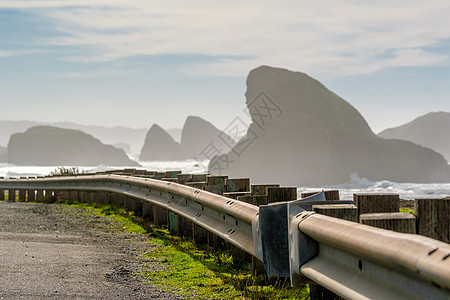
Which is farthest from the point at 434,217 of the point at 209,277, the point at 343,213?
the point at 209,277

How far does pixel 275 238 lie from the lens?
4949 mm

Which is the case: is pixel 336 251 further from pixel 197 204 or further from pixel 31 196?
pixel 31 196

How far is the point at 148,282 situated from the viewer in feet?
20.4

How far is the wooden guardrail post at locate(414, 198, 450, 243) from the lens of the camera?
3.42m

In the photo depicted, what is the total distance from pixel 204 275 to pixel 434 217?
3470 millimetres

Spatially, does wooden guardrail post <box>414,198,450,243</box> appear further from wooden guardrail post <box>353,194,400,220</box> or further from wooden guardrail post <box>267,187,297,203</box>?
wooden guardrail post <box>267,187,297,203</box>

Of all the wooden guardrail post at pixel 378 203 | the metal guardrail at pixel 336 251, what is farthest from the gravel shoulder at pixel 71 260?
the wooden guardrail post at pixel 378 203

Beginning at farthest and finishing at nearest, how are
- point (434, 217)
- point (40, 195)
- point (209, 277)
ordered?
1. point (40, 195)
2. point (209, 277)
3. point (434, 217)

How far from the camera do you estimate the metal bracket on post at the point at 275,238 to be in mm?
4848

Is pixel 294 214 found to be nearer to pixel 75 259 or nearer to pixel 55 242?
pixel 75 259

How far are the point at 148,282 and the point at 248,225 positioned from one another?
3.82 ft

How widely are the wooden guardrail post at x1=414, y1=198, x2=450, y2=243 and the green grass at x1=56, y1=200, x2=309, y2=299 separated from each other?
198 centimetres

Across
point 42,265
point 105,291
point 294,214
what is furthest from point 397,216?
point 42,265

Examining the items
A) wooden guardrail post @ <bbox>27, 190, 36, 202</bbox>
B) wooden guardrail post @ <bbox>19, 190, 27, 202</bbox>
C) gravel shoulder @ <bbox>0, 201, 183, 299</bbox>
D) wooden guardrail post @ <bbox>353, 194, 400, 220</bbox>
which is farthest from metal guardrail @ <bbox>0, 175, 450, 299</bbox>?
wooden guardrail post @ <bbox>19, 190, 27, 202</bbox>
